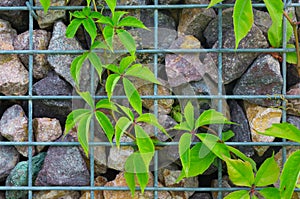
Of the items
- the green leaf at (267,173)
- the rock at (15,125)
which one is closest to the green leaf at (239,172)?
the green leaf at (267,173)

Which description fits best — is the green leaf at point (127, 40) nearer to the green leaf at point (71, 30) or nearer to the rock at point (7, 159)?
the green leaf at point (71, 30)


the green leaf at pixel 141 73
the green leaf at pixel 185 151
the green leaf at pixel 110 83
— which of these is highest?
the green leaf at pixel 141 73

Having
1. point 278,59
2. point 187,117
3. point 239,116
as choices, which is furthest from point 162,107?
point 278,59

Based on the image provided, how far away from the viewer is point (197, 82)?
1.41 metres

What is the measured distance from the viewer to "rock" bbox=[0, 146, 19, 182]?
1.44 m

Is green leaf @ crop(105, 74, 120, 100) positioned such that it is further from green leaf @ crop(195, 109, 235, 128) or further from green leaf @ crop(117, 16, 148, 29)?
green leaf @ crop(195, 109, 235, 128)

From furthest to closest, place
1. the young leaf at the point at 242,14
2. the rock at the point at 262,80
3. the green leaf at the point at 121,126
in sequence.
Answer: the rock at the point at 262,80, the green leaf at the point at 121,126, the young leaf at the point at 242,14

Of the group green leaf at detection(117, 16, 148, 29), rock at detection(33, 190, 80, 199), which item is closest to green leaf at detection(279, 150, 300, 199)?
green leaf at detection(117, 16, 148, 29)

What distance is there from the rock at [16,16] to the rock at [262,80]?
2.25ft

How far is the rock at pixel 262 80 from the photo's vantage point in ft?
4.56

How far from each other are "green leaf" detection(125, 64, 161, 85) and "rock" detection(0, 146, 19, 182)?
1.44ft

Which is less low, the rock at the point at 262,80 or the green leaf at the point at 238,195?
the rock at the point at 262,80

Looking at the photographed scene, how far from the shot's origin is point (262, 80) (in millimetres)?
1396

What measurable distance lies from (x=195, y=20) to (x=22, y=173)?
691 mm
